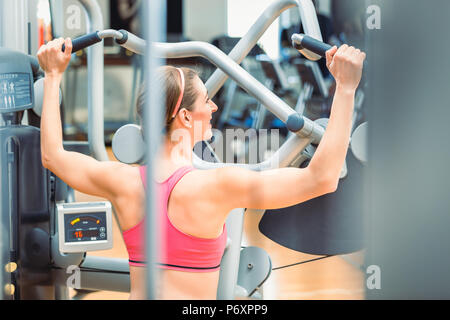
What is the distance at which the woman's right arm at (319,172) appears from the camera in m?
1.07

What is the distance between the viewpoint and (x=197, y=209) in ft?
3.92

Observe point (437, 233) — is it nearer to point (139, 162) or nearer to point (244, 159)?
point (244, 159)

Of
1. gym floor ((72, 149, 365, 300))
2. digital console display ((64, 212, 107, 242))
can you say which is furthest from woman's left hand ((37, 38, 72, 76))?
digital console display ((64, 212, 107, 242))

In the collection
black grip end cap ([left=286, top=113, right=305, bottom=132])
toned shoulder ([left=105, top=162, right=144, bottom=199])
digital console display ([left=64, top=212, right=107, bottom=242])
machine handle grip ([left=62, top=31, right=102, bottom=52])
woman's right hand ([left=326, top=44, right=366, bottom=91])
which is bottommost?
digital console display ([left=64, top=212, right=107, bottom=242])

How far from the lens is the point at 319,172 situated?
1085 millimetres

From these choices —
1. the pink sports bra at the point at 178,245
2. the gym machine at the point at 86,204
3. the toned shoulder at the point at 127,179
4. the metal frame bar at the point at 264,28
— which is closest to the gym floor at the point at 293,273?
the gym machine at the point at 86,204

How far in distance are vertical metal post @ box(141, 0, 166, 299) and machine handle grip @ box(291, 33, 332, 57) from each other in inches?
15.6

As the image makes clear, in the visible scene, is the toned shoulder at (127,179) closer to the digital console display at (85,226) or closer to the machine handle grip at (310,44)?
the digital console display at (85,226)

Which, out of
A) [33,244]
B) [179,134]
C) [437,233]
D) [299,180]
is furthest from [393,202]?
[33,244]

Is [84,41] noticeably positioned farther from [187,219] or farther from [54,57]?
[187,219]

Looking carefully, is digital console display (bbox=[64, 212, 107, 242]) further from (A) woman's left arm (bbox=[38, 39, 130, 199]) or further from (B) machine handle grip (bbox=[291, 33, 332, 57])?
(B) machine handle grip (bbox=[291, 33, 332, 57])

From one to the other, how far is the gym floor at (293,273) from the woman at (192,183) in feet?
0.73

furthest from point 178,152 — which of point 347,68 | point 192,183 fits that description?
point 347,68

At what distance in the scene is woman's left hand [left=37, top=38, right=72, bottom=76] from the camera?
1.30 metres
